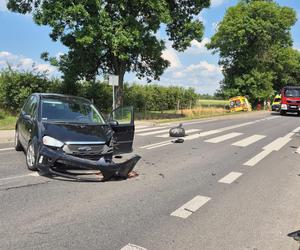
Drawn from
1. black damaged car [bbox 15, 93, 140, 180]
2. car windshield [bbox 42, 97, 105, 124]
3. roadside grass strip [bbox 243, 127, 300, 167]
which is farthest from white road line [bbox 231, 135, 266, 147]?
car windshield [bbox 42, 97, 105, 124]

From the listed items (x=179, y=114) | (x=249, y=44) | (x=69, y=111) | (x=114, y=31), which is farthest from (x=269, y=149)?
(x=249, y=44)

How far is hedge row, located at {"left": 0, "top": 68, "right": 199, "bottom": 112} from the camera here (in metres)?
23.0

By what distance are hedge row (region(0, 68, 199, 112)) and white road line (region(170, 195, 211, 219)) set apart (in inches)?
721

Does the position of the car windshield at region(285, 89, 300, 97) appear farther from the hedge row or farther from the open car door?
the open car door

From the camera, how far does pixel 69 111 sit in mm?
8836

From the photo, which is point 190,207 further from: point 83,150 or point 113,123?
point 113,123

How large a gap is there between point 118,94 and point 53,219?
781 inches

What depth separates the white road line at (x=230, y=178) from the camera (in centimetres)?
808

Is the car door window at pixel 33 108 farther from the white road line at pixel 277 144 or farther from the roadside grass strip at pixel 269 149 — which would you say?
the white road line at pixel 277 144

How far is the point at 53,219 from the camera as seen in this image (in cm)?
519

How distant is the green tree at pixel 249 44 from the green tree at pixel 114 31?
2500 cm

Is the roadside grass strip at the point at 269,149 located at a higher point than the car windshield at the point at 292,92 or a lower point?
lower

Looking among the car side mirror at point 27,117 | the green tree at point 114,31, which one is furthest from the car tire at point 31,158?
the green tree at point 114,31

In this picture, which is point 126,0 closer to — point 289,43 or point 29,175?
point 29,175
